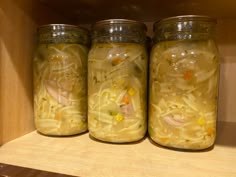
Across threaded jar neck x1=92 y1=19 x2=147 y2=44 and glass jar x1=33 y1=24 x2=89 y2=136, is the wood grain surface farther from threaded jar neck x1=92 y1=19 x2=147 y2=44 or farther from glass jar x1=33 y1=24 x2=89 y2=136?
threaded jar neck x1=92 y1=19 x2=147 y2=44

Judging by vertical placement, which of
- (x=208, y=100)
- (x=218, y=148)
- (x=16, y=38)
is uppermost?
(x=16, y=38)

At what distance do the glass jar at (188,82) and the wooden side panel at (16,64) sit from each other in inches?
11.9

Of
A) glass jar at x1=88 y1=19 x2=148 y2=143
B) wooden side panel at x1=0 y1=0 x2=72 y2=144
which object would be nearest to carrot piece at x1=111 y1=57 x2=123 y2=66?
glass jar at x1=88 y1=19 x2=148 y2=143

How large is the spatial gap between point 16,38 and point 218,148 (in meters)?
0.47

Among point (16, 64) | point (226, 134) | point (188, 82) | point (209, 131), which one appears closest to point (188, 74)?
point (188, 82)

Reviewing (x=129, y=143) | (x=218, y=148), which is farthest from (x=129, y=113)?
(x=218, y=148)

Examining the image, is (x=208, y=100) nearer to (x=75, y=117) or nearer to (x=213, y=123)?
(x=213, y=123)

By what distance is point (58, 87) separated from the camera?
1.64 ft

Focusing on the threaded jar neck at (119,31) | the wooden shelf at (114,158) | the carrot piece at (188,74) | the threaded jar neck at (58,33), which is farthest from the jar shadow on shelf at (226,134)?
the threaded jar neck at (58,33)

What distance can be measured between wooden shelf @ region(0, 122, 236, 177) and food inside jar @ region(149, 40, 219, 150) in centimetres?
3

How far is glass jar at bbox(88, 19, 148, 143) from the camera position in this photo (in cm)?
46

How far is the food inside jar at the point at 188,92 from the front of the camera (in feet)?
1.36

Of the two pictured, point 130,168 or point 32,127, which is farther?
point 32,127

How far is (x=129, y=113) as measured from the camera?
46 centimetres
